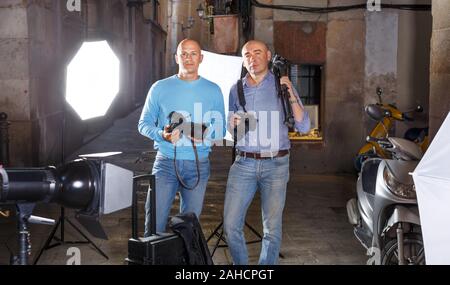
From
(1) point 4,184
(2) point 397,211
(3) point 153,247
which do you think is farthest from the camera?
(2) point 397,211

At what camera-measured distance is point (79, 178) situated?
2.85 m

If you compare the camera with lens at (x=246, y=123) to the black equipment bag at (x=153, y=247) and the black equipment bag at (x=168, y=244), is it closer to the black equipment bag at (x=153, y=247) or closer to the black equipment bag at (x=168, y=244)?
the black equipment bag at (x=168, y=244)

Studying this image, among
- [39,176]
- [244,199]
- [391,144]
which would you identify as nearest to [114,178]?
[39,176]

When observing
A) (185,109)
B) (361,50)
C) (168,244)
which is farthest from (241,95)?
(361,50)

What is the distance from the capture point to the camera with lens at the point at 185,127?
167 inches

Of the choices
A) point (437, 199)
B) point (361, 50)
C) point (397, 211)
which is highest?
point (361, 50)

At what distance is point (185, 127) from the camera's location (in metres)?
4.30

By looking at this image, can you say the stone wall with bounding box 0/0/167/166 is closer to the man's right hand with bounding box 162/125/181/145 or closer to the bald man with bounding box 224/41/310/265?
the man's right hand with bounding box 162/125/181/145

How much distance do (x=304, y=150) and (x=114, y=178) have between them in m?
7.64

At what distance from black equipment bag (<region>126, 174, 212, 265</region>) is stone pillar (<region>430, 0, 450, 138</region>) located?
9.83 feet

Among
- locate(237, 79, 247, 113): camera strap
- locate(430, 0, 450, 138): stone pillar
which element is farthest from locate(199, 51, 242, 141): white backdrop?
locate(430, 0, 450, 138): stone pillar

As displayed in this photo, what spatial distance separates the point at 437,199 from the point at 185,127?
72.5 inches

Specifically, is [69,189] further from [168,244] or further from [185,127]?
[185,127]
